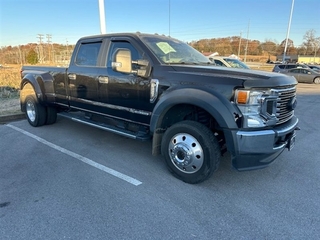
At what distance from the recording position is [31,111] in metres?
5.93

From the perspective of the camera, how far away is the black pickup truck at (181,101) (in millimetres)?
2750

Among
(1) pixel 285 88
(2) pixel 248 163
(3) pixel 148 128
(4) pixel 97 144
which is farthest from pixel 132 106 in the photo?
(1) pixel 285 88

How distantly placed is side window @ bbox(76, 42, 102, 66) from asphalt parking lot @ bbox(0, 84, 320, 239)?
1703mm

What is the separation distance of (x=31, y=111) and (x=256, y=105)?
547 centimetres

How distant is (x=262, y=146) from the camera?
2.76 meters

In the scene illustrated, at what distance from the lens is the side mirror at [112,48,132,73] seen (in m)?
3.73

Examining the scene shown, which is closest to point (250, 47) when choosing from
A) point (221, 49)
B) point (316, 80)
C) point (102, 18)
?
point (221, 49)

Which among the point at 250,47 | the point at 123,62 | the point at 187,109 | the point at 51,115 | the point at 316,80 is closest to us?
the point at 187,109

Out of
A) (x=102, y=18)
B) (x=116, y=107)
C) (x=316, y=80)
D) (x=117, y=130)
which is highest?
(x=102, y=18)

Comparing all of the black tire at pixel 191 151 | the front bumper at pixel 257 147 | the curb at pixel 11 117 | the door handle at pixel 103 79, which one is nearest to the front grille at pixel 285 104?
the front bumper at pixel 257 147

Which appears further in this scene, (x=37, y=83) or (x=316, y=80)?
(x=316, y=80)

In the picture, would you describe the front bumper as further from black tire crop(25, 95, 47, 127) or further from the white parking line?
black tire crop(25, 95, 47, 127)

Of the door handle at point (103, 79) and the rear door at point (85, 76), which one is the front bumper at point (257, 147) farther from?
the rear door at point (85, 76)

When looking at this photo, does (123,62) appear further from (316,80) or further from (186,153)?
(316,80)
